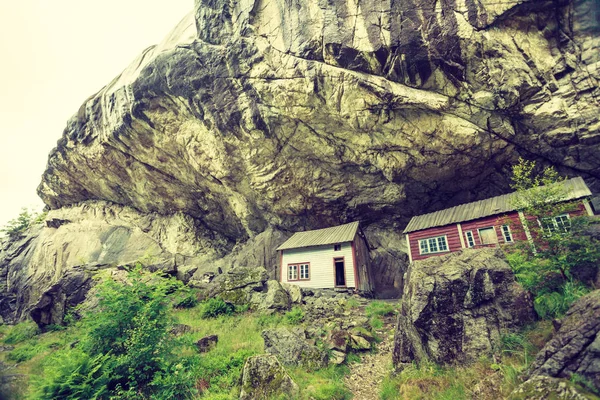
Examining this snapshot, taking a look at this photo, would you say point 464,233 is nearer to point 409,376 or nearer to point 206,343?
point 409,376

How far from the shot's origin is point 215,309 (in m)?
18.5

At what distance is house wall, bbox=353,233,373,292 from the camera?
25453 millimetres

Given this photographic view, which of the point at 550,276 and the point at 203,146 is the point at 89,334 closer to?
the point at 550,276

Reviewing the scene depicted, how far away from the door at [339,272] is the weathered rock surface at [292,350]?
13193 mm

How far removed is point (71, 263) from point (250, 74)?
29965 millimetres

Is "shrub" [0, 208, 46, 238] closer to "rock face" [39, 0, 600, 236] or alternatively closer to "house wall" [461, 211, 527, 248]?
"rock face" [39, 0, 600, 236]

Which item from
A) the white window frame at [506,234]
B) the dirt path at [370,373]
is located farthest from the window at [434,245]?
the dirt path at [370,373]

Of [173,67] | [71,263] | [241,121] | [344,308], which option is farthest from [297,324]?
[71,263]

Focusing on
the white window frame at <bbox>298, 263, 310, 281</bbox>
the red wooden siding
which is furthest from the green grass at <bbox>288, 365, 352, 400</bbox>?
the red wooden siding

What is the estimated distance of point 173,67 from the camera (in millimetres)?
26562

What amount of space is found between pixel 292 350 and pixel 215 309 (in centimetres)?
875

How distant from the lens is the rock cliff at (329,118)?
69.3 ft

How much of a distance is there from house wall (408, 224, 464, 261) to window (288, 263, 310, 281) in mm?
9124

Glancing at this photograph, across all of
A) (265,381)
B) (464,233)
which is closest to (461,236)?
(464,233)
